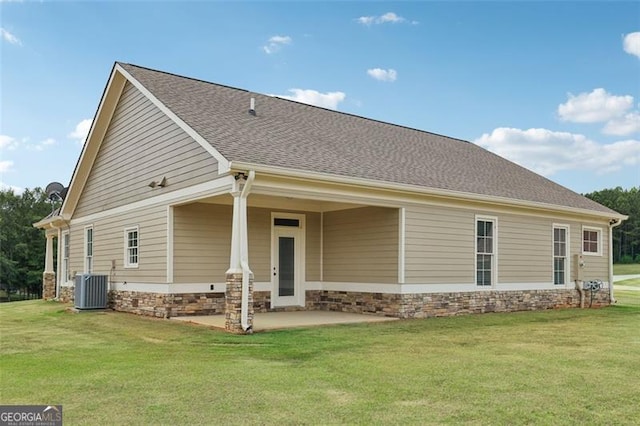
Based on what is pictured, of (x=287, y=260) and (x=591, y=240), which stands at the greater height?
(x=591, y=240)

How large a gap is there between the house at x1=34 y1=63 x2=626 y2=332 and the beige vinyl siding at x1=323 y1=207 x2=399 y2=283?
1.5 inches

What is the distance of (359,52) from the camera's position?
1706 centimetres

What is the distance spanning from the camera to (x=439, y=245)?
40.6 ft

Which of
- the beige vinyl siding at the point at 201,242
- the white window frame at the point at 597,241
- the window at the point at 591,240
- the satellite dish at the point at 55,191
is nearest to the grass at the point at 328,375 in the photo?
the beige vinyl siding at the point at 201,242

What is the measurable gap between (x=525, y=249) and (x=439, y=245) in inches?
130

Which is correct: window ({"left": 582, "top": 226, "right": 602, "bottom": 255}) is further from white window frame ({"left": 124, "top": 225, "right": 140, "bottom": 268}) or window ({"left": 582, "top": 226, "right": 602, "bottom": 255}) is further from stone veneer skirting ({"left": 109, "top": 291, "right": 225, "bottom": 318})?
white window frame ({"left": 124, "top": 225, "right": 140, "bottom": 268})

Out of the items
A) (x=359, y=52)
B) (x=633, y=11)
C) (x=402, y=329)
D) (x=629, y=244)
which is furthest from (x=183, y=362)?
(x=629, y=244)

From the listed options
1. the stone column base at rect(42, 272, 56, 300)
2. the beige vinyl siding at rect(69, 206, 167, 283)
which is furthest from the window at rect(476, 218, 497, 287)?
the stone column base at rect(42, 272, 56, 300)

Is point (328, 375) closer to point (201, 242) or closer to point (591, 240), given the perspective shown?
point (201, 242)

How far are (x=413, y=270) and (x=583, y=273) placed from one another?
23.3 feet

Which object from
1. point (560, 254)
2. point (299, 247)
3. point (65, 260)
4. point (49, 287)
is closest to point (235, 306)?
point (299, 247)

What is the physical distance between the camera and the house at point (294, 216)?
34.7 ft

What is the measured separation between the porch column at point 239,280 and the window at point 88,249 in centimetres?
798

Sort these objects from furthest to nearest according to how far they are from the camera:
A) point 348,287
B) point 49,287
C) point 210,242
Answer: point 49,287 → point 348,287 → point 210,242
